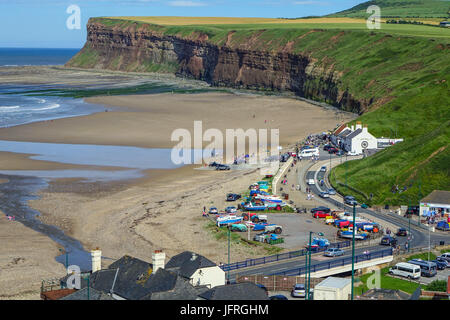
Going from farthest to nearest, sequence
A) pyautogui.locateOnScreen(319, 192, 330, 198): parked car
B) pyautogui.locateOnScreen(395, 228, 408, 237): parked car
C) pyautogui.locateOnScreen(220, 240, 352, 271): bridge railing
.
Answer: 1. pyautogui.locateOnScreen(319, 192, 330, 198): parked car
2. pyautogui.locateOnScreen(395, 228, 408, 237): parked car
3. pyautogui.locateOnScreen(220, 240, 352, 271): bridge railing

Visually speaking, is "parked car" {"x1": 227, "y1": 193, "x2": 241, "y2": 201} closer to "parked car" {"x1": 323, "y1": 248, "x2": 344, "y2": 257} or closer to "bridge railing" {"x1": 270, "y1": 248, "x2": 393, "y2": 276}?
"parked car" {"x1": 323, "y1": 248, "x2": 344, "y2": 257}

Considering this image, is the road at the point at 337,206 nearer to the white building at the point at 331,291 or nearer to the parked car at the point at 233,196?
the parked car at the point at 233,196

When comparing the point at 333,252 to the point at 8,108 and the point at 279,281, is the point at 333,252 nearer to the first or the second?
the point at 279,281

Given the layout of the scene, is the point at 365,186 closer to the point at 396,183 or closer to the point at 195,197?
the point at 396,183

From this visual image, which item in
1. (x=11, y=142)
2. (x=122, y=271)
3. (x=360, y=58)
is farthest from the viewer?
(x=360, y=58)

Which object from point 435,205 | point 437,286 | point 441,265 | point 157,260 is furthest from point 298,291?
point 435,205

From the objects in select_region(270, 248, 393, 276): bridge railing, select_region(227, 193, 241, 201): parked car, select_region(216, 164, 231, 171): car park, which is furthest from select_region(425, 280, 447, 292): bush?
select_region(216, 164, 231, 171): car park
